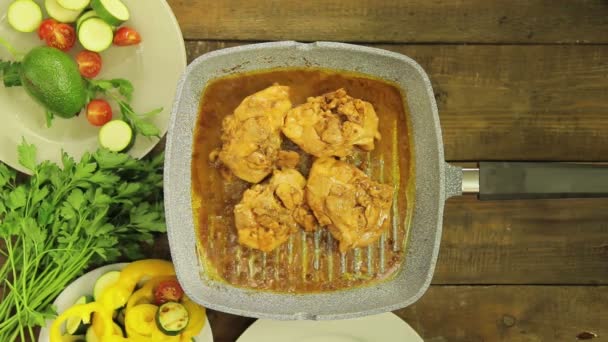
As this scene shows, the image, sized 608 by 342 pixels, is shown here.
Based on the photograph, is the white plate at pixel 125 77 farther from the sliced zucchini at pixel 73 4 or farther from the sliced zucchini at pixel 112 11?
the sliced zucchini at pixel 73 4

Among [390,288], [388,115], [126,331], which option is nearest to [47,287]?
[126,331]

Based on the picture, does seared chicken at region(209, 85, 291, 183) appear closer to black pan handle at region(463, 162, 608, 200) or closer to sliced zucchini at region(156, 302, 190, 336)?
sliced zucchini at region(156, 302, 190, 336)

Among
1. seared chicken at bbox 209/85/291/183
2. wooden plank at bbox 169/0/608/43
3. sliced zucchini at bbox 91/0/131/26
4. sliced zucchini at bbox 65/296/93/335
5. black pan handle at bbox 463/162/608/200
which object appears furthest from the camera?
wooden plank at bbox 169/0/608/43

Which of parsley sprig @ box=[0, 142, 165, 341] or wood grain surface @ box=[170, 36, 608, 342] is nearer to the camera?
parsley sprig @ box=[0, 142, 165, 341]

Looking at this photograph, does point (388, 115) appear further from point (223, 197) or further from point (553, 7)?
point (553, 7)

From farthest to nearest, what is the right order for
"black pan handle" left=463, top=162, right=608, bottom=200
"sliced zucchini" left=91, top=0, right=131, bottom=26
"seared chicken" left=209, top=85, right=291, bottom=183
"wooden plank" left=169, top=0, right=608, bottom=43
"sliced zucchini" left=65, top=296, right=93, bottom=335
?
"wooden plank" left=169, top=0, right=608, bottom=43 → "sliced zucchini" left=65, top=296, right=93, bottom=335 → "sliced zucchini" left=91, top=0, right=131, bottom=26 → "seared chicken" left=209, top=85, right=291, bottom=183 → "black pan handle" left=463, top=162, right=608, bottom=200

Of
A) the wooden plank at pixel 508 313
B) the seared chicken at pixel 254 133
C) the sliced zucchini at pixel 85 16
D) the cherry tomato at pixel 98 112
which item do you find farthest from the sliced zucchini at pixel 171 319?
the sliced zucchini at pixel 85 16

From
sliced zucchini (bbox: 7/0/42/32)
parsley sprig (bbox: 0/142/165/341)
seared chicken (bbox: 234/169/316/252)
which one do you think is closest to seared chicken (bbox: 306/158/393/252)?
seared chicken (bbox: 234/169/316/252)
